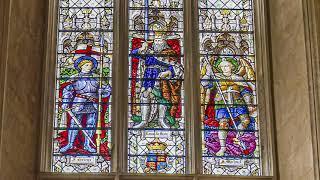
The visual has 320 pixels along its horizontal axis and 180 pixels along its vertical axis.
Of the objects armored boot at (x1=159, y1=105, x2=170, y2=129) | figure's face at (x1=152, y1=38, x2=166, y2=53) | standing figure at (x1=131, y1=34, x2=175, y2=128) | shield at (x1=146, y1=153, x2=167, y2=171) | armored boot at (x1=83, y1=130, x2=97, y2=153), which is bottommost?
shield at (x1=146, y1=153, x2=167, y2=171)

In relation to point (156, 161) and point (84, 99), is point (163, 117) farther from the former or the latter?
point (84, 99)

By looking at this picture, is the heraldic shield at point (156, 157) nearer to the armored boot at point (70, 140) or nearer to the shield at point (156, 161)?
the shield at point (156, 161)

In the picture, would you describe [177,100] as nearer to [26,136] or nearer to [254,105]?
[254,105]

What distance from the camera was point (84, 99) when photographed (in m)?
8.42

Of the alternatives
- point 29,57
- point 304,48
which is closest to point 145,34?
point 29,57

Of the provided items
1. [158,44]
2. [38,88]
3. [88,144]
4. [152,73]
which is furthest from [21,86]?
[158,44]

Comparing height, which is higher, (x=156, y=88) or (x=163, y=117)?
(x=156, y=88)

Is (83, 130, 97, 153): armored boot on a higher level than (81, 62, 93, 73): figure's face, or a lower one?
lower

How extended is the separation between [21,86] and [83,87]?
0.91 metres

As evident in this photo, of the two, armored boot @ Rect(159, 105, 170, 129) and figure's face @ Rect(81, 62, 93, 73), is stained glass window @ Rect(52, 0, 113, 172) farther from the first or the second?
armored boot @ Rect(159, 105, 170, 129)

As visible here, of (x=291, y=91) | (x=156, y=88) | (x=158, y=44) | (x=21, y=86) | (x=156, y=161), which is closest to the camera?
(x=21, y=86)

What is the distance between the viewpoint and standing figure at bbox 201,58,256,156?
326 inches

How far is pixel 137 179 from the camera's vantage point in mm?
7988

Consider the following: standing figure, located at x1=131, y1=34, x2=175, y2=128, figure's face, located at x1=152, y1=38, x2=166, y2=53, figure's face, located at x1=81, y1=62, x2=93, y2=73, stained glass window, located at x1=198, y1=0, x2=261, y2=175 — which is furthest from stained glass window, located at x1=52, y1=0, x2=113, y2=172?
stained glass window, located at x1=198, y1=0, x2=261, y2=175
